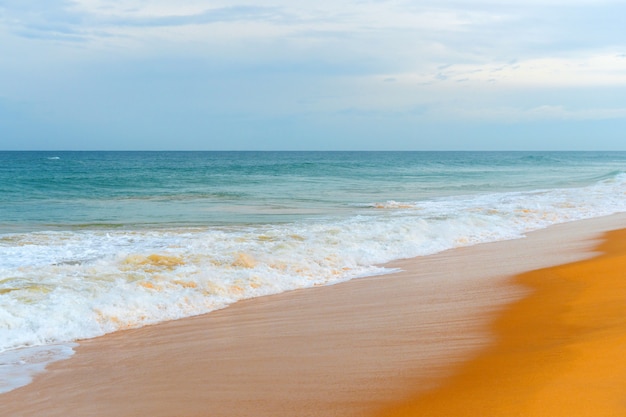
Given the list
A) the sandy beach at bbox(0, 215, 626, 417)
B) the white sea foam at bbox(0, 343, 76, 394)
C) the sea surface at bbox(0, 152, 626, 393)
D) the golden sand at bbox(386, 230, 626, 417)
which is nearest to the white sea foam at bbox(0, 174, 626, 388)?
the sea surface at bbox(0, 152, 626, 393)

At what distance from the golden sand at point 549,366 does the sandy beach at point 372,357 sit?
0.01 m

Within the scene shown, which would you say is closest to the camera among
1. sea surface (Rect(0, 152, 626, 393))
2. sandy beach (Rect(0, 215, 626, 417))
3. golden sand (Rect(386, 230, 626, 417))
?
golden sand (Rect(386, 230, 626, 417))

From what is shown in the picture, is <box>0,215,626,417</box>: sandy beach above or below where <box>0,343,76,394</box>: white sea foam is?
above

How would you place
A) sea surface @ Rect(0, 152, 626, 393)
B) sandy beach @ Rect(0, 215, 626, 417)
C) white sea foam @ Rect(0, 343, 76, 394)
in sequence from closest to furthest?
sandy beach @ Rect(0, 215, 626, 417), white sea foam @ Rect(0, 343, 76, 394), sea surface @ Rect(0, 152, 626, 393)

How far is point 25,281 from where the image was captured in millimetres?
A: 7934

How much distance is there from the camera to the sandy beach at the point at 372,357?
4.18m

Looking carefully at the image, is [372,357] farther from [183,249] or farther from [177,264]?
[183,249]

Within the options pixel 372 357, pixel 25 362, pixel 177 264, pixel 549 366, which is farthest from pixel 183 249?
pixel 549 366

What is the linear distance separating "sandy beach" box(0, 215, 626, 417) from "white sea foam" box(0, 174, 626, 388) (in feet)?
1.76

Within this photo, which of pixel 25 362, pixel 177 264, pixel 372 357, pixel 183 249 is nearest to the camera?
pixel 372 357

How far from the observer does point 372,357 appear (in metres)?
5.20

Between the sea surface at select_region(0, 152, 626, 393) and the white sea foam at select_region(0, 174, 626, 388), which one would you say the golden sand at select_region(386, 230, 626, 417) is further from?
the white sea foam at select_region(0, 174, 626, 388)

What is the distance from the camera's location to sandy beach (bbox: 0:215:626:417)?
13.7 ft

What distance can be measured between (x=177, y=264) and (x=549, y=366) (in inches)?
236
